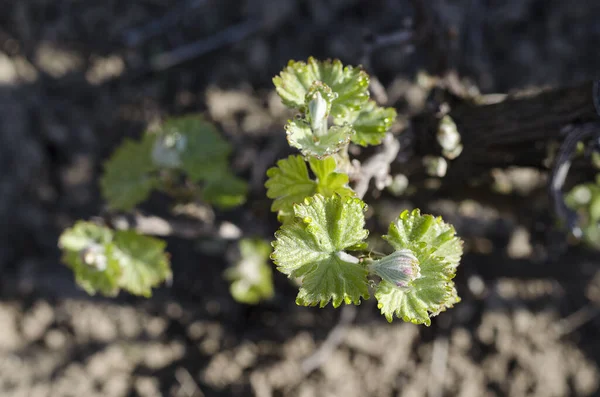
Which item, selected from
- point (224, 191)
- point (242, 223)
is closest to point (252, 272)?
point (242, 223)

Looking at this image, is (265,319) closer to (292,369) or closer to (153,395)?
(292,369)

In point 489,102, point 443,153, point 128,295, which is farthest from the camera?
point 128,295

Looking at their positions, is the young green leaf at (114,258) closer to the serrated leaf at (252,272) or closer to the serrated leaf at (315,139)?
the serrated leaf at (252,272)

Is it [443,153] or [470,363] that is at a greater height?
[443,153]

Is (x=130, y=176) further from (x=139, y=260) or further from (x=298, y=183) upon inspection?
(x=298, y=183)

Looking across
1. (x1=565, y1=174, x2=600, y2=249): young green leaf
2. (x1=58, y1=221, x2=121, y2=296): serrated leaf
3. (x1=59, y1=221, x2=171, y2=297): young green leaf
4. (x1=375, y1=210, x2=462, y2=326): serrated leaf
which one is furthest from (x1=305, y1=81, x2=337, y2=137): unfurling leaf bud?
(x1=565, y1=174, x2=600, y2=249): young green leaf

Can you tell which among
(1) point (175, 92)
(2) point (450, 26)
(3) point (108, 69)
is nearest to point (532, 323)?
(2) point (450, 26)
